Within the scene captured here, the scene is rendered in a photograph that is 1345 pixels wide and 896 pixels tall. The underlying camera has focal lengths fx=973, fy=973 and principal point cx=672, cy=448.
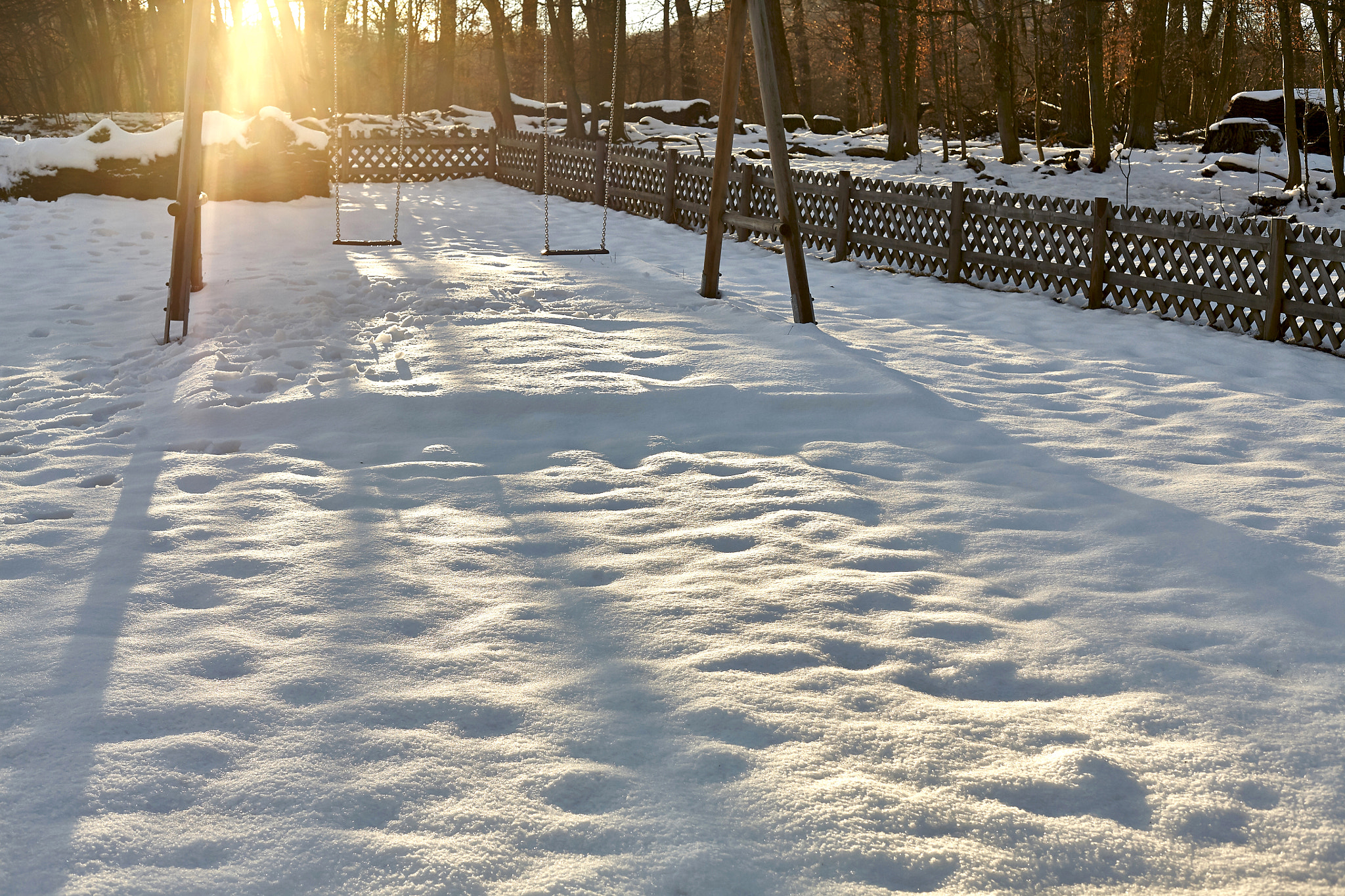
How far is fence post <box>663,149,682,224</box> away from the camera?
1341 centimetres

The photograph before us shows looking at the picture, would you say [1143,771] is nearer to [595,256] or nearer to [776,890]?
[776,890]

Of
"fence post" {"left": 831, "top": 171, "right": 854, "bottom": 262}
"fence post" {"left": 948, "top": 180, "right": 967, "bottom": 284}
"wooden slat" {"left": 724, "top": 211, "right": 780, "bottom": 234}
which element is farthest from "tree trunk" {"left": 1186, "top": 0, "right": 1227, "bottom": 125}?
"wooden slat" {"left": 724, "top": 211, "right": 780, "bottom": 234}

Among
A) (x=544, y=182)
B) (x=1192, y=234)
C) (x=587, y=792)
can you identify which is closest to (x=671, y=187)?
(x=544, y=182)

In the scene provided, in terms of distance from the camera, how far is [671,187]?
13500 mm

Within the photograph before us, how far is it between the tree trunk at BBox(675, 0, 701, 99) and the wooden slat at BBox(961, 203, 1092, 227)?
25271 millimetres

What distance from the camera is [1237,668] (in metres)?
2.97

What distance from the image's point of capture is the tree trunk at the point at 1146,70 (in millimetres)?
17047

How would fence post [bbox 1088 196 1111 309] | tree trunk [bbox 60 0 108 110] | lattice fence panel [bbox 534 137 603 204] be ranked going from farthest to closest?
tree trunk [bbox 60 0 108 110]
lattice fence panel [bbox 534 137 603 204]
fence post [bbox 1088 196 1111 309]

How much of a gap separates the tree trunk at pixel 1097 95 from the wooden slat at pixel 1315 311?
415 inches

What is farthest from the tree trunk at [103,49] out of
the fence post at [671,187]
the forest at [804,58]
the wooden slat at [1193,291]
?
the wooden slat at [1193,291]

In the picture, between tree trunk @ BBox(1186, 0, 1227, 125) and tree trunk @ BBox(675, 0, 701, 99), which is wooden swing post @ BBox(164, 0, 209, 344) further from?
tree trunk @ BBox(675, 0, 701, 99)

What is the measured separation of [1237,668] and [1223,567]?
785mm

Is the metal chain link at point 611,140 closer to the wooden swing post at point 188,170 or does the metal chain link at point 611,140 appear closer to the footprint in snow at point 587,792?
the wooden swing post at point 188,170

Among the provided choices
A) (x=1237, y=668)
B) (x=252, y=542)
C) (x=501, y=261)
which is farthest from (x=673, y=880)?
(x=501, y=261)
